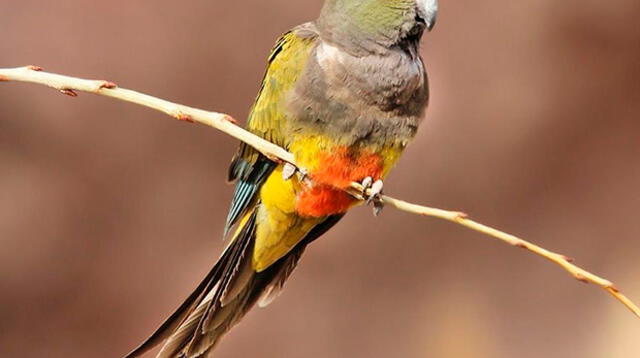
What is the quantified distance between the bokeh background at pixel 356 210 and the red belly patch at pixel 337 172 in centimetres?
123

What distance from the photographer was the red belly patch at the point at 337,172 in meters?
1.62

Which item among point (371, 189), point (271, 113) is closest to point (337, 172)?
point (371, 189)

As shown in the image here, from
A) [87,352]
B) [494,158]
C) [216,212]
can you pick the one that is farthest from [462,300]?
[87,352]

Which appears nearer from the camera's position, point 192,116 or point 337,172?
point 192,116

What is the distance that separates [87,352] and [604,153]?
79.4 inches

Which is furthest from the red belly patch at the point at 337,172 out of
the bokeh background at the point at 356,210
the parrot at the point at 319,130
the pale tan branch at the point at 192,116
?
the bokeh background at the point at 356,210

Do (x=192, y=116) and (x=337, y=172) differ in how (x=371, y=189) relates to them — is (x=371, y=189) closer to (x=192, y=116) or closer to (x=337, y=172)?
(x=337, y=172)

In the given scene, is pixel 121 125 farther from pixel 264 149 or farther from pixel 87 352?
pixel 264 149

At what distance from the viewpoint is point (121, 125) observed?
9.32 ft

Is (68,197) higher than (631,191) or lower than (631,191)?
lower

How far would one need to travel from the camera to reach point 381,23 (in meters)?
1.64

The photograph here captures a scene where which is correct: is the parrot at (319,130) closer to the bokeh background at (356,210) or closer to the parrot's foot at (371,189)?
the parrot's foot at (371,189)

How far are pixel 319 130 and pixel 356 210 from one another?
1.46 m

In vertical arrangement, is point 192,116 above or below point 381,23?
below
